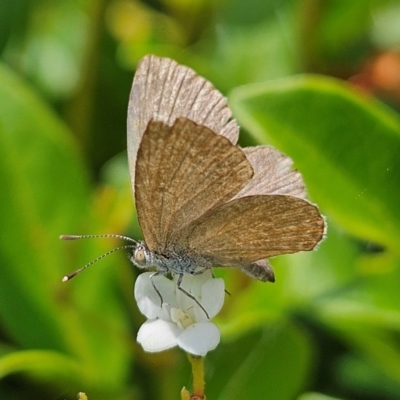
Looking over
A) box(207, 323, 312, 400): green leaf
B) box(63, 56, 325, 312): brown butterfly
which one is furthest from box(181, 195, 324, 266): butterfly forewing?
box(207, 323, 312, 400): green leaf

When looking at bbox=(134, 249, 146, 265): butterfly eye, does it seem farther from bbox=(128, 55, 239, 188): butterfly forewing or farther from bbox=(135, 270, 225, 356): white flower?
bbox=(128, 55, 239, 188): butterfly forewing

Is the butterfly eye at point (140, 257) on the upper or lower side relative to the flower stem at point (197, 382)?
upper

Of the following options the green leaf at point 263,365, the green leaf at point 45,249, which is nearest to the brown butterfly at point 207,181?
the green leaf at point 263,365

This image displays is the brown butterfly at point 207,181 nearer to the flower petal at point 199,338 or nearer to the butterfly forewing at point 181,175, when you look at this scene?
the butterfly forewing at point 181,175

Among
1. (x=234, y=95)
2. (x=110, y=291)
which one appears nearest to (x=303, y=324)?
(x=110, y=291)

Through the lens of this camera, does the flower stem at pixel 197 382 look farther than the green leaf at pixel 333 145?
No

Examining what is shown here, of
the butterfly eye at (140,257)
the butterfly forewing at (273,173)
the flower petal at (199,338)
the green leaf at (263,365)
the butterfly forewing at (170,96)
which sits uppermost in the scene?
the butterfly forewing at (170,96)

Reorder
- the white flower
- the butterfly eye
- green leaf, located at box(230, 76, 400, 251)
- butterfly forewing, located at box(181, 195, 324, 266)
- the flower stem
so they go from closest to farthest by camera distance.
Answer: the flower stem, the white flower, butterfly forewing, located at box(181, 195, 324, 266), the butterfly eye, green leaf, located at box(230, 76, 400, 251)
